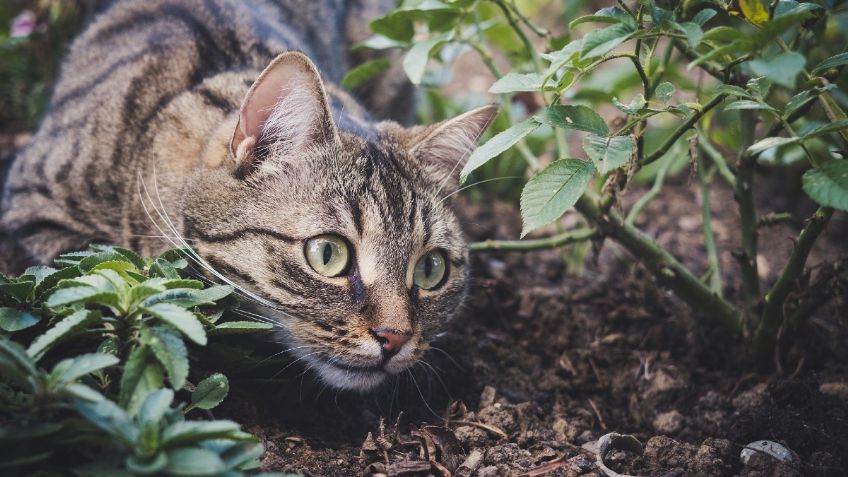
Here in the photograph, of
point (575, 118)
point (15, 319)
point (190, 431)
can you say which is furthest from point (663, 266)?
point (15, 319)

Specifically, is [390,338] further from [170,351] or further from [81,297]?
[81,297]

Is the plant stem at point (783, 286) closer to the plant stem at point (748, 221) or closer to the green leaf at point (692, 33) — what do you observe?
the plant stem at point (748, 221)

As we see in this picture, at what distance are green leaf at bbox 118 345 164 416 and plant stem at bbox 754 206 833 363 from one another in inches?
70.1

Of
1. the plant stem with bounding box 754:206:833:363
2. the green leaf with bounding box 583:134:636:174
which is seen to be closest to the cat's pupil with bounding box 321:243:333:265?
the green leaf with bounding box 583:134:636:174

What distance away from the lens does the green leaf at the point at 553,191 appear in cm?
182

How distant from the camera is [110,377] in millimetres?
1858

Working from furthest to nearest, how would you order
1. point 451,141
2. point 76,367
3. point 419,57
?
point 451,141, point 419,57, point 76,367

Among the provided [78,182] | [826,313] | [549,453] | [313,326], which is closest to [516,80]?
[313,326]

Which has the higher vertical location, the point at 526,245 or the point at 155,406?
the point at 155,406

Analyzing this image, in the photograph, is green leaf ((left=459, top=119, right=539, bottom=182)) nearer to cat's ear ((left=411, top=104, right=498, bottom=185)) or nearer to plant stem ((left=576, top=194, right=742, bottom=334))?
cat's ear ((left=411, top=104, right=498, bottom=185))

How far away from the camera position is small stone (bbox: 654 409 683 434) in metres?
2.53

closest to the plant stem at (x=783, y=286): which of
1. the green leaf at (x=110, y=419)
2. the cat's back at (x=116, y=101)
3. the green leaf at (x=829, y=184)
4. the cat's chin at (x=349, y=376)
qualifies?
the green leaf at (x=829, y=184)

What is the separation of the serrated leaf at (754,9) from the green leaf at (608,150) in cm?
44

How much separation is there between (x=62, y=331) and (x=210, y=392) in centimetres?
41
